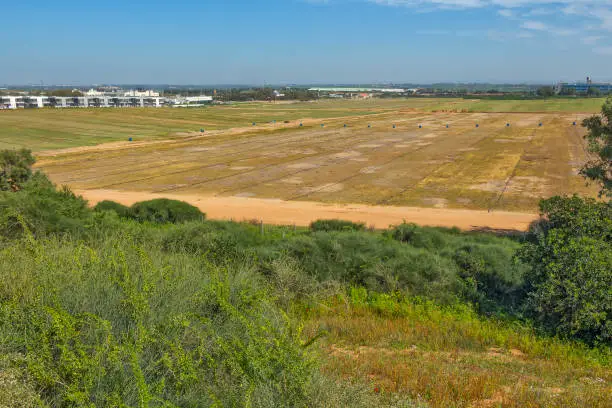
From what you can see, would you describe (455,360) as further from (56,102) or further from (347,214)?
(56,102)

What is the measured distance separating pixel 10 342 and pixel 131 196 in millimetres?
31997

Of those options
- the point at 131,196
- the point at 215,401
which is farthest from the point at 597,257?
the point at 131,196

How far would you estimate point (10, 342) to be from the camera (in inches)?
279

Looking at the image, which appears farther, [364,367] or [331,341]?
[331,341]

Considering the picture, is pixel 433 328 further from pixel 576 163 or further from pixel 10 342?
pixel 576 163

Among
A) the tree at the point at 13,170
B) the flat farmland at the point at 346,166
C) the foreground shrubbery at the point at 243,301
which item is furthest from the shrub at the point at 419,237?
the tree at the point at 13,170

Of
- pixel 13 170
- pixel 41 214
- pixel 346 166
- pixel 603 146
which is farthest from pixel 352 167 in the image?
pixel 41 214

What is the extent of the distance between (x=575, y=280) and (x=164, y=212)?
2039 centimetres

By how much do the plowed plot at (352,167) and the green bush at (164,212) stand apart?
10.4 metres

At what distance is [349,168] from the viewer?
168 feet

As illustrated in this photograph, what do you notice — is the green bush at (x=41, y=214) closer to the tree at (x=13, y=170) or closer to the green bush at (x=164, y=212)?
the tree at (x=13, y=170)

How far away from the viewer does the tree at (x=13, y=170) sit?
25844 mm

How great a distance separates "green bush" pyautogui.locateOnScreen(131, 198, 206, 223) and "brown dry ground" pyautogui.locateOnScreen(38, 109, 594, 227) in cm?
395

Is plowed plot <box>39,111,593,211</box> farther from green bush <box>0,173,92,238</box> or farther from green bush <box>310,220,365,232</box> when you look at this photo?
green bush <box>0,173,92,238</box>
